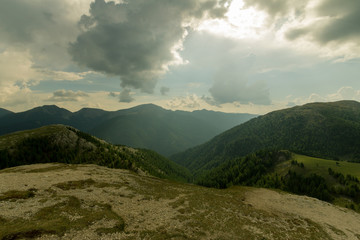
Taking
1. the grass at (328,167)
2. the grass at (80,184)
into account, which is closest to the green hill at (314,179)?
the grass at (328,167)

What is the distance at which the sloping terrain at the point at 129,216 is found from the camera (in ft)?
78.8

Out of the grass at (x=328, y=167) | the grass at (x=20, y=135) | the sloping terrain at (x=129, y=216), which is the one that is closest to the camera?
the sloping terrain at (x=129, y=216)

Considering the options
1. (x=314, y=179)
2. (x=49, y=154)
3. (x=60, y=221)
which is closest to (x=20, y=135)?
(x=49, y=154)

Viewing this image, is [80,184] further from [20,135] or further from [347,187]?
[20,135]

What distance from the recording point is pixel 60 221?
24891mm

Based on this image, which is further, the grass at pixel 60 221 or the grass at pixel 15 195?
the grass at pixel 15 195

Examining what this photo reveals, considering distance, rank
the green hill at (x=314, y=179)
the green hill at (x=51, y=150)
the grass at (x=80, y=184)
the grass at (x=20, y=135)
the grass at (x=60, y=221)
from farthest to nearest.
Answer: the grass at (x=20, y=135)
the green hill at (x=51, y=150)
the green hill at (x=314, y=179)
the grass at (x=80, y=184)
the grass at (x=60, y=221)

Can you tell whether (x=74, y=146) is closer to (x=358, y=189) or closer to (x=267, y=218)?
(x=267, y=218)

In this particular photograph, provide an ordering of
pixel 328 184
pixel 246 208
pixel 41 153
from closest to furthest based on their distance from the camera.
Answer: pixel 246 208
pixel 328 184
pixel 41 153

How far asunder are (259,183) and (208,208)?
114363 mm

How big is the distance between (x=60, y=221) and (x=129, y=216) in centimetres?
1152

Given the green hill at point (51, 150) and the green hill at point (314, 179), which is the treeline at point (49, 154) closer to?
the green hill at point (51, 150)

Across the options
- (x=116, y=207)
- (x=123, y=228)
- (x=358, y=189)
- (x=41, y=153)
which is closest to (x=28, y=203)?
(x=116, y=207)

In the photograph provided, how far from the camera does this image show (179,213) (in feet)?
115
